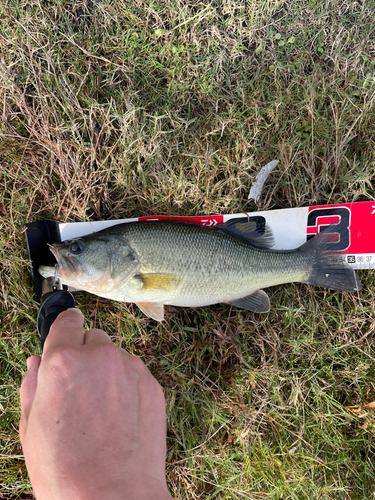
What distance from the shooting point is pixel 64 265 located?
2.47 metres

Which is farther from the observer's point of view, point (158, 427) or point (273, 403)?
point (273, 403)

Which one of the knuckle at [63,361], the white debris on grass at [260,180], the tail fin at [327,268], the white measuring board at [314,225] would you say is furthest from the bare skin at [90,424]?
the white debris on grass at [260,180]

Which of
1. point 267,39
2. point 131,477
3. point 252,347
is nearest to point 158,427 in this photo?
point 131,477

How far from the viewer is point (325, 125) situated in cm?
302

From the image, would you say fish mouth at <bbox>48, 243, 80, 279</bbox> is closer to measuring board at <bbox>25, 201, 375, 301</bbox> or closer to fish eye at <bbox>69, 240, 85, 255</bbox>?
fish eye at <bbox>69, 240, 85, 255</bbox>

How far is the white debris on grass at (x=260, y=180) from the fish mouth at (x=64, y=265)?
66.2 inches

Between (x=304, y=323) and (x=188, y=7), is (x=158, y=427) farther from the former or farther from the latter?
(x=188, y=7)

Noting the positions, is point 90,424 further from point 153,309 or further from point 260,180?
point 260,180

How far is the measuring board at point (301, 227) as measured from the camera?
A: 279 cm

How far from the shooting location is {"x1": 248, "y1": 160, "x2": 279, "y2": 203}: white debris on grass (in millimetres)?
2961

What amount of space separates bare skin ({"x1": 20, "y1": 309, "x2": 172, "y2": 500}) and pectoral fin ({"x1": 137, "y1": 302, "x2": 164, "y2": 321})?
104 centimetres

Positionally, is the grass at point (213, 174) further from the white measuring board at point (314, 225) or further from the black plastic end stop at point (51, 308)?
the black plastic end stop at point (51, 308)

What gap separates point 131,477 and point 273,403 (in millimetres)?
1884

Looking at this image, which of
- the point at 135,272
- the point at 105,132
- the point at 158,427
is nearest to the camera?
the point at 158,427
